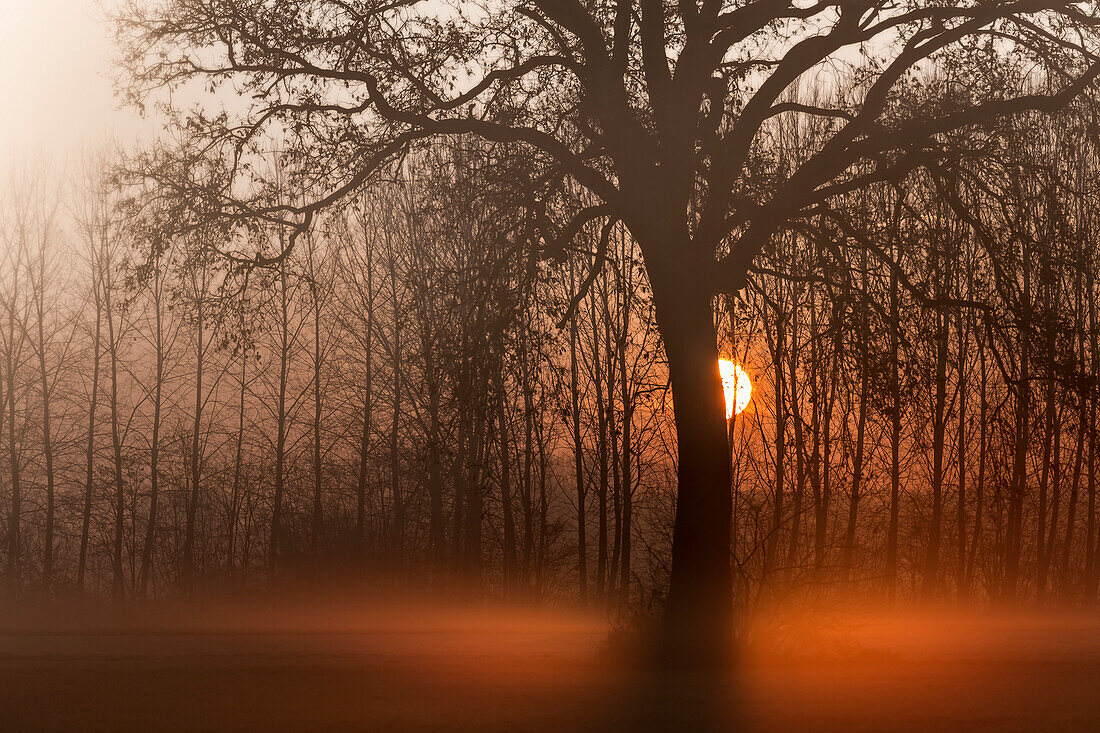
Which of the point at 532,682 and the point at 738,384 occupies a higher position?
Answer: the point at 738,384

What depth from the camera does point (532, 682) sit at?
42.4 ft

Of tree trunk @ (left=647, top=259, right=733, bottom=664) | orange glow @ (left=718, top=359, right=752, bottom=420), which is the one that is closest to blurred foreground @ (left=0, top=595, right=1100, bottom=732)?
tree trunk @ (left=647, top=259, right=733, bottom=664)

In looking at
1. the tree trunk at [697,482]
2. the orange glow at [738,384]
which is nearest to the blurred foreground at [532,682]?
the tree trunk at [697,482]

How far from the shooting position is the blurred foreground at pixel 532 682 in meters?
10.7

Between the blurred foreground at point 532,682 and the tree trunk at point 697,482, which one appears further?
the tree trunk at point 697,482

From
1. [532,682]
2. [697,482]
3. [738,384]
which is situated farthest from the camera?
[738,384]

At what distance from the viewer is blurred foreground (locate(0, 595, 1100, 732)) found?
35.1 ft

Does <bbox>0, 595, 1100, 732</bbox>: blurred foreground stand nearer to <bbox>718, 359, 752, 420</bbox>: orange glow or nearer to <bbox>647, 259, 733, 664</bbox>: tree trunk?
<bbox>647, 259, 733, 664</bbox>: tree trunk

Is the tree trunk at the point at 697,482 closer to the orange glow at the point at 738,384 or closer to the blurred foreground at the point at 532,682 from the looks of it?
the blurred foreground at the point at 532,682

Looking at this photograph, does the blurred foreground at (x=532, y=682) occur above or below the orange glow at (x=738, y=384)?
below

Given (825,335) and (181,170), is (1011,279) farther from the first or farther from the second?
(181,170)

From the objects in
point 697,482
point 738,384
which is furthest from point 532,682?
point 738,384

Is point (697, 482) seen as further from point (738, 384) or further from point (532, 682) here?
point (738, 384)

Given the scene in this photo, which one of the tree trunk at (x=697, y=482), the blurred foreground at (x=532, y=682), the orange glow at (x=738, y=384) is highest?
the orange glow at (x=738, y=384)
